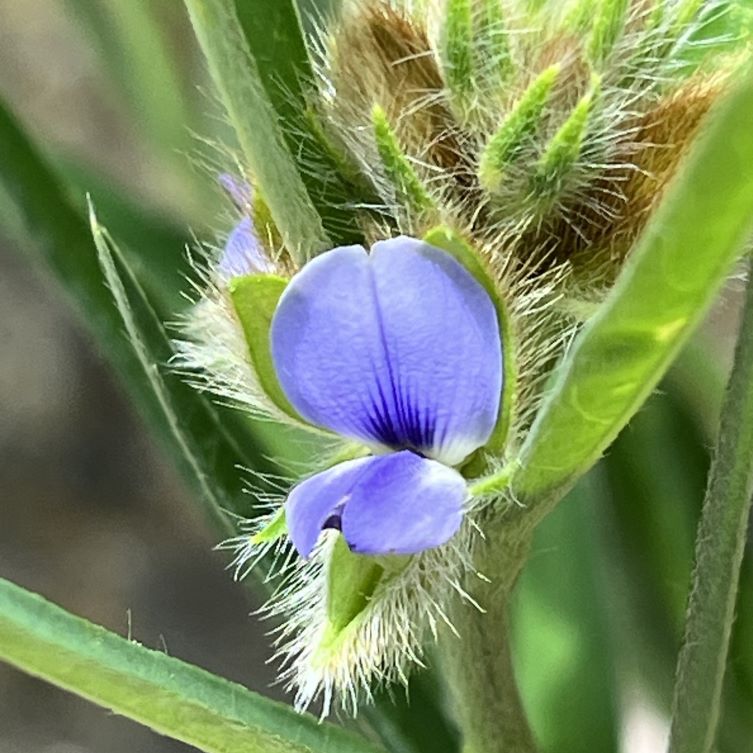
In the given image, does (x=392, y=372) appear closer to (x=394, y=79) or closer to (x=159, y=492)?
(x=394, y=79)

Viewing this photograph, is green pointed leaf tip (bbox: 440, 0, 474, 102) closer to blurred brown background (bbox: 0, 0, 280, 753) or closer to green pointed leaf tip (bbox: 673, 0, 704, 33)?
Result: green pointed leaf tip (bbox: 673, 0, 704, 33)

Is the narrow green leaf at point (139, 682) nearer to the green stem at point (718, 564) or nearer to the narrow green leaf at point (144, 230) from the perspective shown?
the green stem at point (718, 564)

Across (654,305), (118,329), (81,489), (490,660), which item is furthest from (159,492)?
(654,305)

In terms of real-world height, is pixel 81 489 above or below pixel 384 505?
below

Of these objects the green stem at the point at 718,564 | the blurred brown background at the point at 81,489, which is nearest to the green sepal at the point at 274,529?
the green stem at the point at 718,564

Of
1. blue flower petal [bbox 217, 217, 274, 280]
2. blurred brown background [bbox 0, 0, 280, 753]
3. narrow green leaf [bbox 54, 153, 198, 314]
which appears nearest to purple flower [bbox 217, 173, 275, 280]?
blue flower petal [bbox 217, 217, 274, 280]

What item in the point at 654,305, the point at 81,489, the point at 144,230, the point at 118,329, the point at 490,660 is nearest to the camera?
the point at 654,305

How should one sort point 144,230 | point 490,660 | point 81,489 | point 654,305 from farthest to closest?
1. point 81,489
2. point 144,230
3. point 490,660
4. point 654,305

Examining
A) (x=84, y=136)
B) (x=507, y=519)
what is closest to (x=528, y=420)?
(x=507, y=519)
